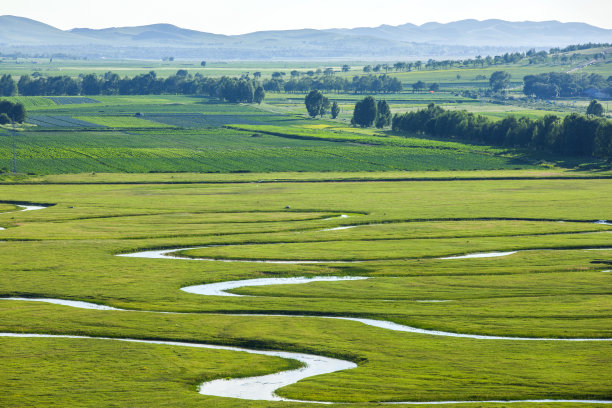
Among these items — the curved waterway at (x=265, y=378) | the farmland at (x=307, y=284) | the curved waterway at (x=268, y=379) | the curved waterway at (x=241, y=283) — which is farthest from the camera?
the curved waterway at (x=241, y=283)

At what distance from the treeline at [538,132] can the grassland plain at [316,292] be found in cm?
3844

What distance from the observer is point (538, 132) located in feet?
565

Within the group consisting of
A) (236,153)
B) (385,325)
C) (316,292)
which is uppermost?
(236,153)

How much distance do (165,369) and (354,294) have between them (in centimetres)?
2079

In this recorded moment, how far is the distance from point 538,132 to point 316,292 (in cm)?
11428

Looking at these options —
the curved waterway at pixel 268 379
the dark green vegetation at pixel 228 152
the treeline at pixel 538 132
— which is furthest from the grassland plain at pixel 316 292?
the treeline at pixel 538 132

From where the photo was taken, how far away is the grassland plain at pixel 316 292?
48156 millimetres

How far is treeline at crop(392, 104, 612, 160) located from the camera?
161375 millimetres

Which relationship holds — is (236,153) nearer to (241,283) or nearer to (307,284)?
(241,283)

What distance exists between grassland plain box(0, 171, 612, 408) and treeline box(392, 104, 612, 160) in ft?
126

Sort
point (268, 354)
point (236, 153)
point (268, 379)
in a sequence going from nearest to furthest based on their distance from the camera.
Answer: point (268, 379), point (268, 354), point (236, 153)

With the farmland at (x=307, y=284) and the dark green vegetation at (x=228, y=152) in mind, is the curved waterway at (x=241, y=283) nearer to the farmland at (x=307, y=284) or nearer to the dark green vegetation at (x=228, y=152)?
the farmland at (x=307, y=284)

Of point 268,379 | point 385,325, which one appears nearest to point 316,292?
point 385,325

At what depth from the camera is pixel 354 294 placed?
6750cm
